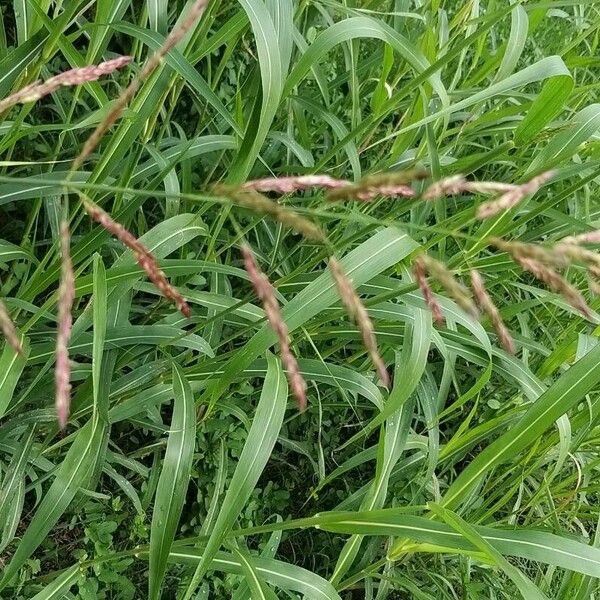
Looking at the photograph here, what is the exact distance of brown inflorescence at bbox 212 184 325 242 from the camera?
0.31m

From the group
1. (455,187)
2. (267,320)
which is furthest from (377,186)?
(267,320)

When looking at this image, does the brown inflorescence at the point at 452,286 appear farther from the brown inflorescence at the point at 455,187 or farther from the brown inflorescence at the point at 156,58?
the brown inflorescence at the point at 156,58

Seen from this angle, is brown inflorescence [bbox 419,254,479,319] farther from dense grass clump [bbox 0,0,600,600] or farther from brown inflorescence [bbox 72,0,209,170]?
brown inflorescence [bbox 72,0,209,170]

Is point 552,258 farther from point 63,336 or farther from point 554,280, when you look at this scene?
point 63,336

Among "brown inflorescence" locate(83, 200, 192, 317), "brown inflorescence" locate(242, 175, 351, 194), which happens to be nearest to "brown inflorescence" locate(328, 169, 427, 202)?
"brown inflorescence" locate(242, 175, 351, 194)

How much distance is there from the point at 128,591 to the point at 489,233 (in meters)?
0.87

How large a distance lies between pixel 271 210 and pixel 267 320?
55cm

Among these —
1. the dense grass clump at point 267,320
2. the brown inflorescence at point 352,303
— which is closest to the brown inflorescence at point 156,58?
the dense grass clump at point 267,320

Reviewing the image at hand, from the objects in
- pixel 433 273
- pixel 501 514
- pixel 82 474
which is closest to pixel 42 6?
pixel 82 474

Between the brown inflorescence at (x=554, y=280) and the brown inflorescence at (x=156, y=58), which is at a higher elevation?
the brown inflorescence at (x=156, y=58)

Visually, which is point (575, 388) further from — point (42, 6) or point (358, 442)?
point (42, 6)

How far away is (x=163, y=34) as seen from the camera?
90 centimetres

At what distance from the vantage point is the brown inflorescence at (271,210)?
310 mm

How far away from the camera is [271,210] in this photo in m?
0.32
